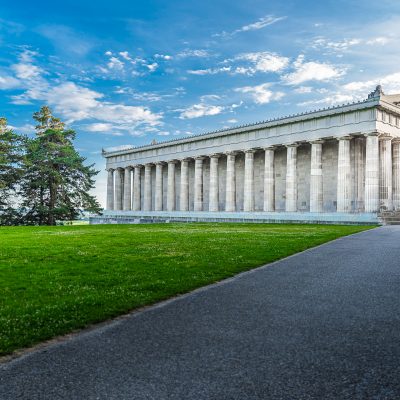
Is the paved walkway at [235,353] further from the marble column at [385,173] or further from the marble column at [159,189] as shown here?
the marble column at [159,189]

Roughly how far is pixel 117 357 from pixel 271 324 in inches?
125

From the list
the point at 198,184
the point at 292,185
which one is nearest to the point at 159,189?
the point at 198,184

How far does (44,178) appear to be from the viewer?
217ft

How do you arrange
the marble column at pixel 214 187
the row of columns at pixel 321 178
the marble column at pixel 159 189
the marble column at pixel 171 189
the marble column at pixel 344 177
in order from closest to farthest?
the row of columns at pixel 321 178
the marble column at pixel 344 177
the marble column at pixel 214 187
the marble column at pixel 171 189
the marble column at pixel 159 189

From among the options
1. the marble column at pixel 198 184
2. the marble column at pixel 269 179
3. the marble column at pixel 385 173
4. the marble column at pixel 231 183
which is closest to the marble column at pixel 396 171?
the marble column at pixel 385 173

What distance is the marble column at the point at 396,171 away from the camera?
182ft

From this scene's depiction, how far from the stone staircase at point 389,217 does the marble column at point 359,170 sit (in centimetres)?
866

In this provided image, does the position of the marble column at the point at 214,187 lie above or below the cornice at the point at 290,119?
below

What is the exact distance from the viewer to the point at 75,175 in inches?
2763

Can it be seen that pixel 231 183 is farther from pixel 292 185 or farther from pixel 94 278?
pixel 94 278

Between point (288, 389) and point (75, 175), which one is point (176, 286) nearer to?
point (288, 389)

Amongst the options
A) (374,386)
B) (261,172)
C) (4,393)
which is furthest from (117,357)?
(261,172)

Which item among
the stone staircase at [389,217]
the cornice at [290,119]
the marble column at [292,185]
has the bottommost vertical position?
the stone staircase at [389,217]

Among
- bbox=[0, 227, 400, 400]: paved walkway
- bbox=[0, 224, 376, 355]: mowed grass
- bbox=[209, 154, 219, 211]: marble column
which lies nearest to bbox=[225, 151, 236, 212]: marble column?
bbox=[209, 154, 219, 211]: marble column
